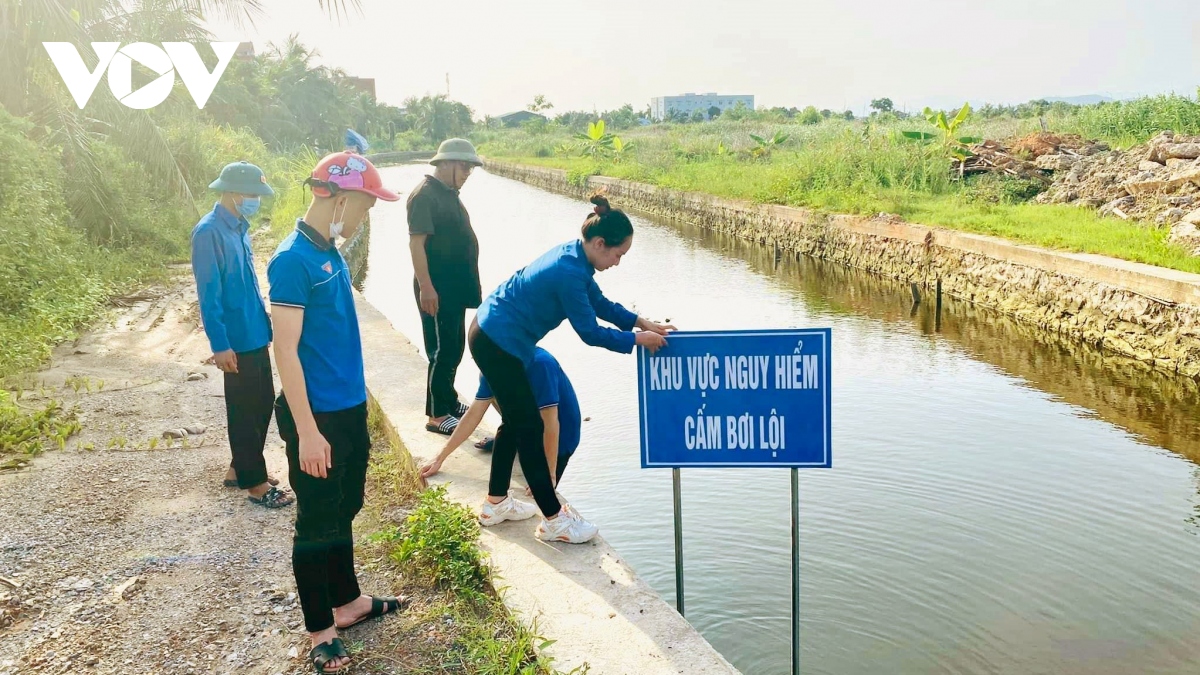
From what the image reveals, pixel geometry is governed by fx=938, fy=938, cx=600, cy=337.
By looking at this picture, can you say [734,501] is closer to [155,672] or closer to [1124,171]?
[155,672]

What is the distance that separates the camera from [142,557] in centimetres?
393

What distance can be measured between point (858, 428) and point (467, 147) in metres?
3.68

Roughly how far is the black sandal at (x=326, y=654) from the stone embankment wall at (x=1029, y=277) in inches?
85.1

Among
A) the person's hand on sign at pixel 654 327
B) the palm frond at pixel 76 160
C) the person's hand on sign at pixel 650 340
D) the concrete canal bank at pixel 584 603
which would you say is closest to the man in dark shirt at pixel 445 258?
the concrete canal bank at pixel 584 603

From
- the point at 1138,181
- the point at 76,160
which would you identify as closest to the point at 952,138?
the point at 1138,181

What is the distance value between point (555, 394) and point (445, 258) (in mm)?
1403

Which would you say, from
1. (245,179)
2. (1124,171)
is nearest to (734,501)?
(245,179)

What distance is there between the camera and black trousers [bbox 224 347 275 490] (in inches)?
175

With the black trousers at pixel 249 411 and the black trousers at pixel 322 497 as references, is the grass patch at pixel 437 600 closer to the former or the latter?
the black trousers at pixel 322 497

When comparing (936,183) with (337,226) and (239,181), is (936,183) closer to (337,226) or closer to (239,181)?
(239,181)

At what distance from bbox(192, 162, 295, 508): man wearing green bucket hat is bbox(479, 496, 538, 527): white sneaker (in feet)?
3.65

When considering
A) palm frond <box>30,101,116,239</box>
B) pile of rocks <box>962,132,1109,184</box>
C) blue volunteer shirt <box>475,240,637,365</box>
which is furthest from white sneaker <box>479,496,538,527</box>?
pile of rocks <box>962,132,1109,184</box>

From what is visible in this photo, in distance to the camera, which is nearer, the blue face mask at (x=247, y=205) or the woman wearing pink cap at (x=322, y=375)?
the woman wearing pink cap at (x=322, y=375)

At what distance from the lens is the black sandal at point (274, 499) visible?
4.48 meters
